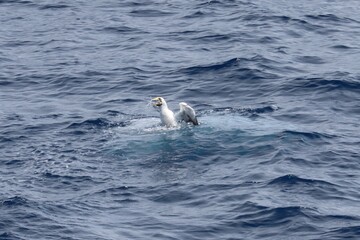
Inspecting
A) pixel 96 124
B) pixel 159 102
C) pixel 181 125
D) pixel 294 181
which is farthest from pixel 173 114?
pixel 294 181

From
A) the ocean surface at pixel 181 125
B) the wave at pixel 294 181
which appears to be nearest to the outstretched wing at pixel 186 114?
the ocean surface at pixel 181 125

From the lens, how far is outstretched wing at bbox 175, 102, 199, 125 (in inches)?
1500

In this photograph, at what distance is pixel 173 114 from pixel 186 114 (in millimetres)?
815

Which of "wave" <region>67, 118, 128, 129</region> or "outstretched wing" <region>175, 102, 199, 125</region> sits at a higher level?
"outstretched wing" <region>175, 102, 199, 125</region>

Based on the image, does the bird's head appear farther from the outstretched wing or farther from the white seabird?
the outstretched wing

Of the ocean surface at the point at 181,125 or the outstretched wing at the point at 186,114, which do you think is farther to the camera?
the outstretched wing at the point at 186,114

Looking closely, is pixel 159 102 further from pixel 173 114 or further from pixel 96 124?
pixel 96 124

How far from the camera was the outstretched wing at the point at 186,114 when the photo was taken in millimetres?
38094

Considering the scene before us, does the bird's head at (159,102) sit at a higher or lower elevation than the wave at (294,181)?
higher

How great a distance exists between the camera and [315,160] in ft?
112

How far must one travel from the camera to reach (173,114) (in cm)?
3900

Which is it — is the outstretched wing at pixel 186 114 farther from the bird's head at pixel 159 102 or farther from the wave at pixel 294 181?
the wave at pixel 294 181

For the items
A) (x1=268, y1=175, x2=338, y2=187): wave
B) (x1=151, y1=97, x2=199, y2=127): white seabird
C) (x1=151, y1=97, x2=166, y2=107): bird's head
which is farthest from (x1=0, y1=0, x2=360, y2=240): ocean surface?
(x1=151, y1=97, x2=166, y2=107): bird's head

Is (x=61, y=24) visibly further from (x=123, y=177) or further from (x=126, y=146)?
(x=123, y=177)
